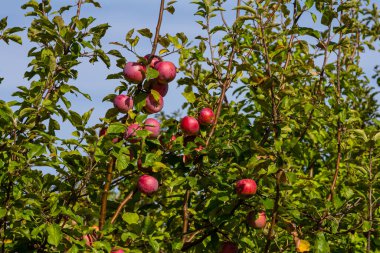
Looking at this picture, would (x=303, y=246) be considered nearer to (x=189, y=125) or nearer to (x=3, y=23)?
(x=189, y=125)

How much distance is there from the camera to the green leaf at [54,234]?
274 centimetres

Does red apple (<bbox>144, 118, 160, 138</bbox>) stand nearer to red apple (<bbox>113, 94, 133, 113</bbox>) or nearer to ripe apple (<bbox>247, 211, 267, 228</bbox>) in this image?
red apple (<bbox>113, 94, 133, 113</bbox>)

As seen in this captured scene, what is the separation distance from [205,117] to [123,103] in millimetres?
577

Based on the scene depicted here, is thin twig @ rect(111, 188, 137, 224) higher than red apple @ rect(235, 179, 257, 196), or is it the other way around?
red apple @ rect(235, 179, 257, 196)

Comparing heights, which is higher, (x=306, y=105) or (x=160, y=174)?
(x=306, y=105)

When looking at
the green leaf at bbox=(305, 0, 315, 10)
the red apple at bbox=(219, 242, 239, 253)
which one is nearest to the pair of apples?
the red apple at bbox=(219, 242, 239, 253)

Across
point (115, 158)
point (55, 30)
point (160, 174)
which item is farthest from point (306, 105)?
point (55, 30)

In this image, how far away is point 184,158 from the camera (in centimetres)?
348

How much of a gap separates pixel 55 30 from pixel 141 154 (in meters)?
0.88

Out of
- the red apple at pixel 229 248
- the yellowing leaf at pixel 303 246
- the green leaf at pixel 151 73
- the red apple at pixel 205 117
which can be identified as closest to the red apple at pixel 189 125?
the red apple at pixel 205 117

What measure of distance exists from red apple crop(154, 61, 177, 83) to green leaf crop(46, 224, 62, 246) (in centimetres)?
99

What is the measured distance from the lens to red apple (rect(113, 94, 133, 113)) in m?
3.20

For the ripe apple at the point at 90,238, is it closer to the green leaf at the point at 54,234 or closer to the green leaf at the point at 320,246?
the green leaf at the point at 54,234

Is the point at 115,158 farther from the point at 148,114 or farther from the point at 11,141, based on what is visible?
the point at 11,141
